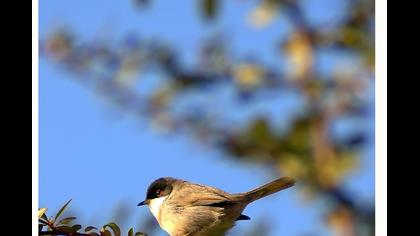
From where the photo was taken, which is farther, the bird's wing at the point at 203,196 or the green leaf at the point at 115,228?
the bird's wing at the point at 203,196

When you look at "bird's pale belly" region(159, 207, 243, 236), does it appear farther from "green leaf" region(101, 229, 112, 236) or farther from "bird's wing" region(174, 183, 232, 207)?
"green leaf" region(101, 229, 112, 236)

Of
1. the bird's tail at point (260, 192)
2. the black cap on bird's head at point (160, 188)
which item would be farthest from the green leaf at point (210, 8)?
the black cap on bird's head at point (160, 188)

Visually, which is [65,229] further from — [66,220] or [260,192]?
[260,192]

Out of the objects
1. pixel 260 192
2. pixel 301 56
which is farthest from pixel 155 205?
pixel 301 56

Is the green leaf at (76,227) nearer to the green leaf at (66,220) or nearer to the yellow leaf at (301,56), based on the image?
the green leaf at (66,220)

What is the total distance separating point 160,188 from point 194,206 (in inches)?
5.3

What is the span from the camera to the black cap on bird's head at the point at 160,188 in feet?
6.20

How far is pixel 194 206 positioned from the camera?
6.24ft

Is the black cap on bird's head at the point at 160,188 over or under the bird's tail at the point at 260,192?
over
